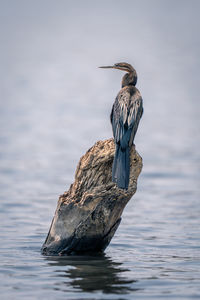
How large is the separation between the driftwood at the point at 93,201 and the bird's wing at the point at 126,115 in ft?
0.62

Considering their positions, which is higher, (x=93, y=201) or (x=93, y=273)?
(x=93, y=201)

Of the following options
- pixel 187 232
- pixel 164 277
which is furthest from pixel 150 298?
pixel 187 232

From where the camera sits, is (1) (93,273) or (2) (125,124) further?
(2) (125,124)

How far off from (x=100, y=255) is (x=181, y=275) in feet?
4.17

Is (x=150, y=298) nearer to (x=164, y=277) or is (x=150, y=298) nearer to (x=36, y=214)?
(x=164, y=277)

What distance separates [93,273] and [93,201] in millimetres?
836

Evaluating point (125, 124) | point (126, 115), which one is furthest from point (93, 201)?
point (126, 115)

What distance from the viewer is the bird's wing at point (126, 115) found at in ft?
26.7

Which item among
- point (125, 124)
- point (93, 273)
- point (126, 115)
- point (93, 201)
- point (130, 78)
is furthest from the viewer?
point (130, 78)

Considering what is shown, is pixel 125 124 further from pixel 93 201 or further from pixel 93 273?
pixel 93 273

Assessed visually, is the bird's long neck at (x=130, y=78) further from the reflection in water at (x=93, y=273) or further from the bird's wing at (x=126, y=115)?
the reflection in water at (x=93, y=273)

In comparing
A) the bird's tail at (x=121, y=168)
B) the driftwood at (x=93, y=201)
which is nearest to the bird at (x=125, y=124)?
the bird's tail at (x=121, y=168)

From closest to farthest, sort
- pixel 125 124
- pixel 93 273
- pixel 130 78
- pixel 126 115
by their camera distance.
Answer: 1. pixel 93 273
2. pixel 125 124
3. pixel 126 115
4. pixel 130 78

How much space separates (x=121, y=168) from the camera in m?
7.75
